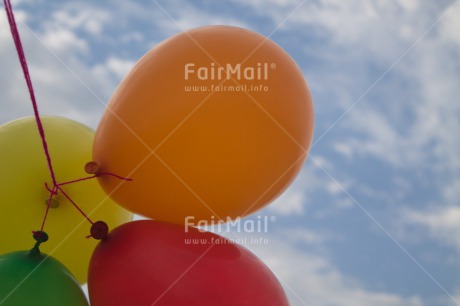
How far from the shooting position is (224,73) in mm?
1990

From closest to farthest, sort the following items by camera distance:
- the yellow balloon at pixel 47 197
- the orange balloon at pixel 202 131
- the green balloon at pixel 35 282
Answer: the green balloon at pixel 35 282 → the orange balloon at pixel 202 131 → the yellow balloon at pixel 47 197

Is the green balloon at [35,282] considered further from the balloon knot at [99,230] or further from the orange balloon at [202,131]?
the orange balloon at [202,131]

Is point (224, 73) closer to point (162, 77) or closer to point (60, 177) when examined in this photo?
point (162, 77)

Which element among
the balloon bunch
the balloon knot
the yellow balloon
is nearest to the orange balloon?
the balloon bunch

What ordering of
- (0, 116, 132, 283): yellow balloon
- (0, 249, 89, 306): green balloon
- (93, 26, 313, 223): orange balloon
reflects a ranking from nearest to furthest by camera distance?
1. (0, 249, 89, 306): green balloon
2. (93, 26, 313, 223): orange balloon
3. (0, 116, 132, 283): yellow balloon

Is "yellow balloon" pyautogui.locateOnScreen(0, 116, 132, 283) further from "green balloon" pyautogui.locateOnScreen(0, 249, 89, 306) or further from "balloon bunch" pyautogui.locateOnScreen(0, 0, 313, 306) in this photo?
"green balloon" pyautogui.locateOnScreen(0, 249, 89, 306)

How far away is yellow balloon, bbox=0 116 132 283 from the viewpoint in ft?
7.18

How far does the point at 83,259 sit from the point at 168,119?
78cm

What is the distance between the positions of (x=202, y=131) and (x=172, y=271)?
0.48 metres

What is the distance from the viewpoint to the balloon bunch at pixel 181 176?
6.10 ft

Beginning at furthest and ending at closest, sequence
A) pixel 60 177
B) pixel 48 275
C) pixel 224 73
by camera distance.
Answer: pixel 60 177 → pixel 224 73 → pixel 48 275

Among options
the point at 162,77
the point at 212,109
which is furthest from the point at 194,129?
the point at 162,77

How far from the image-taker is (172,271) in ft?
6.09

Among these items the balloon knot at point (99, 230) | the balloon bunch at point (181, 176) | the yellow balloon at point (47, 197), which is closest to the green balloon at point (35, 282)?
the balloon bunch at point (181, 176)
